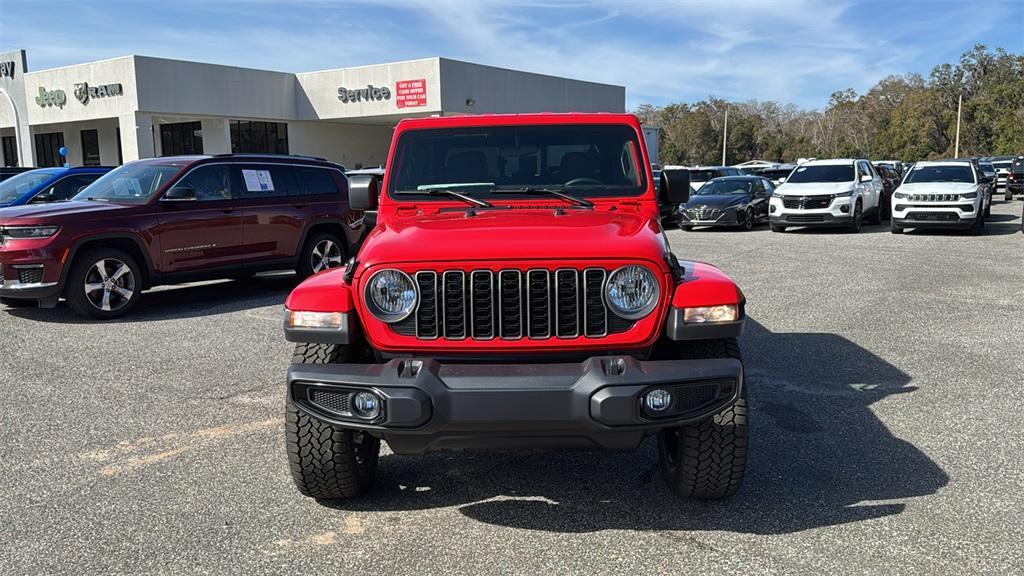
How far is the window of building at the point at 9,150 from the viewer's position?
162 ft

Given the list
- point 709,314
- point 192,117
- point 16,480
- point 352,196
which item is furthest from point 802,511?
point 192,117

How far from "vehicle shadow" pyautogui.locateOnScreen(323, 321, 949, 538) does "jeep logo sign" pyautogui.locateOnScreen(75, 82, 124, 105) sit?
3697 cm

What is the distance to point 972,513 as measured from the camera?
147 inches

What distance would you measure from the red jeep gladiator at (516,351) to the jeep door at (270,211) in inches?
256

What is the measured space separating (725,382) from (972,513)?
4.64ft

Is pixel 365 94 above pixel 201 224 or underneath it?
above

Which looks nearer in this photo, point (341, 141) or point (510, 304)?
point (510, 304)

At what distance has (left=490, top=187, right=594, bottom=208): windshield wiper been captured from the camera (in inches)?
181

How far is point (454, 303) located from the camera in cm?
349

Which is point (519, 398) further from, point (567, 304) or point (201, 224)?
point (201, 224)

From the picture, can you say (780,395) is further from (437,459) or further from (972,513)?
(437,459)

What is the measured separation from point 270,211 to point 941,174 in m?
15.0

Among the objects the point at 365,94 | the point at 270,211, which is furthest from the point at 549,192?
the point at 365,94

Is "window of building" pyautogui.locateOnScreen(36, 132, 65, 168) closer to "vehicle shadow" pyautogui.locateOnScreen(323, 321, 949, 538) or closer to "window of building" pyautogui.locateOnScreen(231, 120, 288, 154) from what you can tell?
"window of building" pyautogui.locateOnScreen(231, 120, 288, 154)
